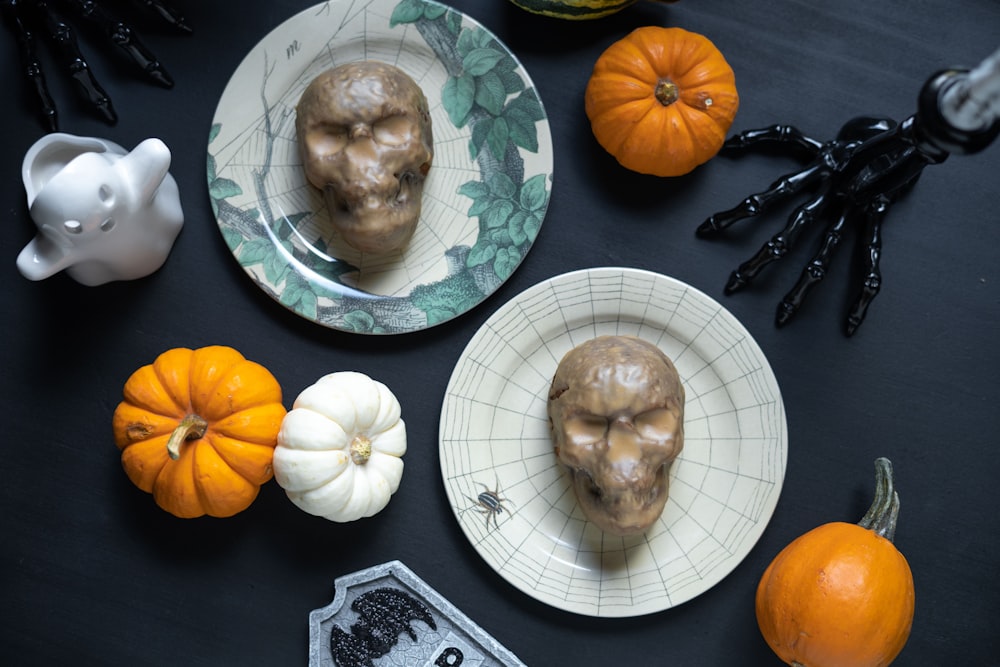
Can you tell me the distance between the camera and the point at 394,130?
1.60m

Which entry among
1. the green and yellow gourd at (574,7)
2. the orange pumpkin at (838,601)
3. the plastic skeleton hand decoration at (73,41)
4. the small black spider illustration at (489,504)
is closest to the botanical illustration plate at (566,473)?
the small black spider illustration at (489,504)

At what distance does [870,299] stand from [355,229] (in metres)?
1.02

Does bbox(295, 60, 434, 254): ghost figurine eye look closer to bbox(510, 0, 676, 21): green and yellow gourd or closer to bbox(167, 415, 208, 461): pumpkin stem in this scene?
bbox(510, 0, 676, 21): green and yellow gourd

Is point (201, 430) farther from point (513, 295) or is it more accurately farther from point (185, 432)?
point (513, 295)

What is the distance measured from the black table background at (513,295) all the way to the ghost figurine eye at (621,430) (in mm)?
291

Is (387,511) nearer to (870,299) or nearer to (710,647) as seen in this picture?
(710,647)

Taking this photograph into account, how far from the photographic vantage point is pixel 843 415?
5.84ft

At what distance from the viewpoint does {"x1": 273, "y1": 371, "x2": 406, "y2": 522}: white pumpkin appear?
1569mm

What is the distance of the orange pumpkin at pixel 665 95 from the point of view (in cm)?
163

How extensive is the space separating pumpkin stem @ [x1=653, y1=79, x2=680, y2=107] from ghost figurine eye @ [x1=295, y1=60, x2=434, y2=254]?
0.45m

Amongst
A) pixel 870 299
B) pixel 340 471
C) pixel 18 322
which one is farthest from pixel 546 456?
pixel 18 322

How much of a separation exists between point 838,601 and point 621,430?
49cm

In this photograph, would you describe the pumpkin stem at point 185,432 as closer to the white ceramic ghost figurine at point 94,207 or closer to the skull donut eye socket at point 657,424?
the white ceramic ghost figurine at point 94,207

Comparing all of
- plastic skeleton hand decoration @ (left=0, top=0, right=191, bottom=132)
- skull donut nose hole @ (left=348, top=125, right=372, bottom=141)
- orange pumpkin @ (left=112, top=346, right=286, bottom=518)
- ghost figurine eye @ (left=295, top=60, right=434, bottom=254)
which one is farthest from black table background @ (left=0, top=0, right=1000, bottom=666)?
skull donut nose hole @ (left=348, top=125, right=372, bottom=141)
